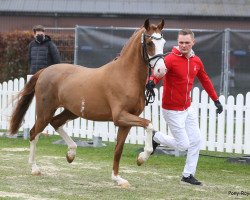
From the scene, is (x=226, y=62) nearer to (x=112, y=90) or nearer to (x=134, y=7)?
(x=112, y=90)

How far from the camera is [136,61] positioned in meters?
9.38

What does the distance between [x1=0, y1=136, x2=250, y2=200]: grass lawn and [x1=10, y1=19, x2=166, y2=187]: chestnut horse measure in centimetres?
39

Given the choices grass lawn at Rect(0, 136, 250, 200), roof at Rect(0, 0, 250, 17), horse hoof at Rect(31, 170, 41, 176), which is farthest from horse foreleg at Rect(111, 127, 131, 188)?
roof at Rect(0, 0, 250, 17)

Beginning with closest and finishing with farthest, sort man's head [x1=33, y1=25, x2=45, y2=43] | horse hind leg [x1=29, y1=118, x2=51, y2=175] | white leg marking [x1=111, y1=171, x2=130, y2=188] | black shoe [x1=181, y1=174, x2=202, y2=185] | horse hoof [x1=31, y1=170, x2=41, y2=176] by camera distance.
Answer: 1. white leg marking [x1=111, y1=171, x2=130, y2=188]
2. black shoe [x1=181, y1=174, x2=202, y2=185]
3. horse hoof [x1=31, y1=170, x2=41, y2=176]
4. horse hind leg [x1=29, y1=118, x2=51, y2=175]
5. man's head [x1=33, y1=25, x2=45, y2=43]

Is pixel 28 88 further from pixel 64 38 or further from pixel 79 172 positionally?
pixel 64 38

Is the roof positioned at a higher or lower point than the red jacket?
higher

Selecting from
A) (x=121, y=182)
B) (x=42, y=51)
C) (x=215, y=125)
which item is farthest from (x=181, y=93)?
(x=42, y=51)

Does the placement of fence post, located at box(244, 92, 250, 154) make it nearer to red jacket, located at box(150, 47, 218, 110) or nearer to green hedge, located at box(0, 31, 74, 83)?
red jacket, located at box(150, 47, 218, 110)

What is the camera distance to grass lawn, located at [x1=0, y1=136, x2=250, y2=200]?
29.4 ft

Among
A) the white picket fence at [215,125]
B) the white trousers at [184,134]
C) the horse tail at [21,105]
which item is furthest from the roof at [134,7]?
the white trousers at [184,134]

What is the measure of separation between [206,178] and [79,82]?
233 centimetres

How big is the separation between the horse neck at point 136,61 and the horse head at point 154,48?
104 millimetres

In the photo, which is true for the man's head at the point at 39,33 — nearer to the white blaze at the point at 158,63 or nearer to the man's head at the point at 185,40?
the man's head at the point at 185,40

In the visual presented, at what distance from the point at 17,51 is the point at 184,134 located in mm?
14072
